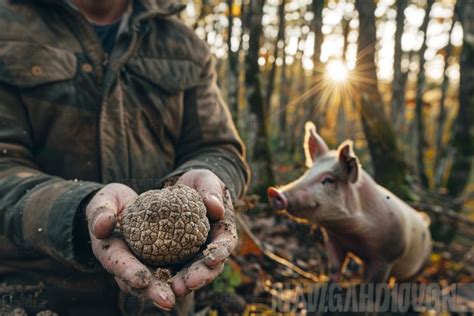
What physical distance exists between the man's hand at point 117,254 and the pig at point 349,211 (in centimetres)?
182

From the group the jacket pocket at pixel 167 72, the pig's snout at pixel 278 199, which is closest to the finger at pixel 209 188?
the jacket pocket at pixel 167 72

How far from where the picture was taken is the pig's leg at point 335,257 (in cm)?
416

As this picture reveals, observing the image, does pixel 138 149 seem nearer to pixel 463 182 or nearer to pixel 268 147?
pixel 268 147

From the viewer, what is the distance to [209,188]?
84.7 inches

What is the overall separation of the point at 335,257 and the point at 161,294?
9.54 ft

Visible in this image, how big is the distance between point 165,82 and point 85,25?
543 mm

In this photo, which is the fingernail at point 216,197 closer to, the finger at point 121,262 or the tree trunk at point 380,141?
the finger at point 121,262

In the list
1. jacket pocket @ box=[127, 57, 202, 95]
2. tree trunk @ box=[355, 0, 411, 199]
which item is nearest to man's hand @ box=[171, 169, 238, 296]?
jacket pocket @ box=[127, 57, 202, 95]

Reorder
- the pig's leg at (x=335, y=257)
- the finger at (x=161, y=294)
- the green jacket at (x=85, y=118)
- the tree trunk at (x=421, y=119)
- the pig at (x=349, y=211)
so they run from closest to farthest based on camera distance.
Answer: the finger at (x=161, y=294) → the green jacket at (x=85, y=118) → the pig at (x=349, y=211) → the pig's leg at (x=335, y=257) → the tree trunk at (x=421, y=119)

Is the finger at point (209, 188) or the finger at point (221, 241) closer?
the finger at point (221, 241)

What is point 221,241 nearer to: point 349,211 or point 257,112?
point 349,211

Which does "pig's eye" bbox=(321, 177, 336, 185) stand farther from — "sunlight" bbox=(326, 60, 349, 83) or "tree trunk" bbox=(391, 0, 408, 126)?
"tree trunk" bbox=(391, 0, 408, 126)

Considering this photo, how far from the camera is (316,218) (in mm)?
3773

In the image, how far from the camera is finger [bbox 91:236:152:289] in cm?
162
